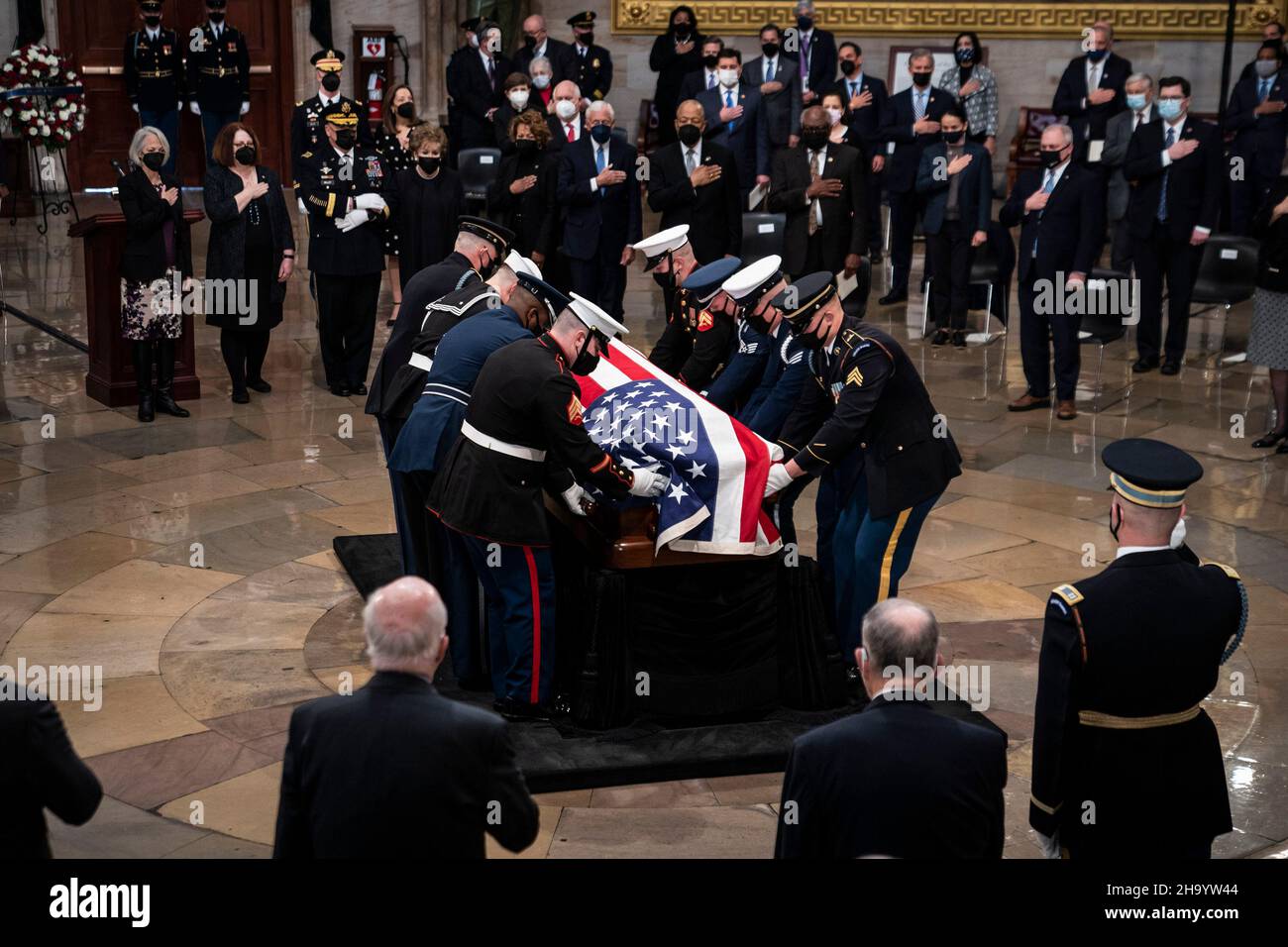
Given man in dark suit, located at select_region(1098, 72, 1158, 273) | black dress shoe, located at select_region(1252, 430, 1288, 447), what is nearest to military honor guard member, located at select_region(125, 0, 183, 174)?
man in dark suit, located at select_region(1098, 72, 1158, 273)

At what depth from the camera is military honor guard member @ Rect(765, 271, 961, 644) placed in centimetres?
548

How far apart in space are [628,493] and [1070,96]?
1057 cm

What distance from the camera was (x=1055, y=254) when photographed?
9672mm

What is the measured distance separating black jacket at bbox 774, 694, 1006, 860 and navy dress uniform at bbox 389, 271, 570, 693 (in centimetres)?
245

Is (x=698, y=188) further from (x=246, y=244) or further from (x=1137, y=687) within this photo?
(x=1137, y=687)

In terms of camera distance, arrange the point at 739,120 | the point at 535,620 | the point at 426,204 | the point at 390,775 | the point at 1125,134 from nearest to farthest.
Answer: the point at 390,775, the point at 535,620, the point at 426,204, the point at 1125,134, the point at 739,120

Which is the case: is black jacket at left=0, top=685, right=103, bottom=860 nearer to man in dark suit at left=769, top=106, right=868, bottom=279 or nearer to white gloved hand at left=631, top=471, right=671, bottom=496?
white gloved hand at left=631, top=471, right=671, bottom=496

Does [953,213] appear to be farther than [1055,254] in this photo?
Yes

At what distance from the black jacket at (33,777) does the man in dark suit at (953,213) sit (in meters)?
9.17

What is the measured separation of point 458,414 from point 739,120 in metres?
8.13

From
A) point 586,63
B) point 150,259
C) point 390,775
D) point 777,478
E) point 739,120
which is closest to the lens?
point 390,775

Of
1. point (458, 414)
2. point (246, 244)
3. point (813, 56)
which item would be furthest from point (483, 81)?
point (458, 414)
